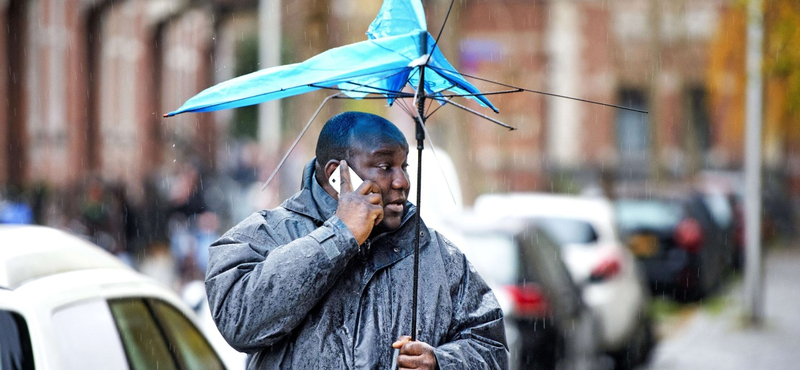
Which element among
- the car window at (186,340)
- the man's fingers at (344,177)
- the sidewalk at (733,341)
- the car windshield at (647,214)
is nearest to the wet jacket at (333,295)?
the man's fingers at (344,177)

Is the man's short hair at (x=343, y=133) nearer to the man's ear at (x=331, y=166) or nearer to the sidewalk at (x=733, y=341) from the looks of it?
the man's ear at (x=331, y=166)

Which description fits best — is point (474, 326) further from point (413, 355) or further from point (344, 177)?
point (344, 177)

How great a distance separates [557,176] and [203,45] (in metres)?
14.2

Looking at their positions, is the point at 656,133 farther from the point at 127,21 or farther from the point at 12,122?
the point at 12,122

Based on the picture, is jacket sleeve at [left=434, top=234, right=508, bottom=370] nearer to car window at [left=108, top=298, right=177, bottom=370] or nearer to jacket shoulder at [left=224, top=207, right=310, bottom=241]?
jacket shoulder at [left=224, top=207, right=310, bottom=241]

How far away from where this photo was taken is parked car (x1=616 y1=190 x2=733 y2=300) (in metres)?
15.9

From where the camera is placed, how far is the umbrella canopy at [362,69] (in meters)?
2.94

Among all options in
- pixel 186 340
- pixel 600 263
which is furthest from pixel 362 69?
pixel 600 263

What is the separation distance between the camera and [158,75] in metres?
32.2

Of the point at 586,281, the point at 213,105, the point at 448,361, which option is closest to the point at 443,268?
the point at 448,361

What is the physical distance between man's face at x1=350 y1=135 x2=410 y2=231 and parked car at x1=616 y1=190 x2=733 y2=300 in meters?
13.1

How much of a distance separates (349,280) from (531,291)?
6064 mm

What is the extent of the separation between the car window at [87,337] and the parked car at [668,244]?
13119 mm

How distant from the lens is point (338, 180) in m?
3.04
